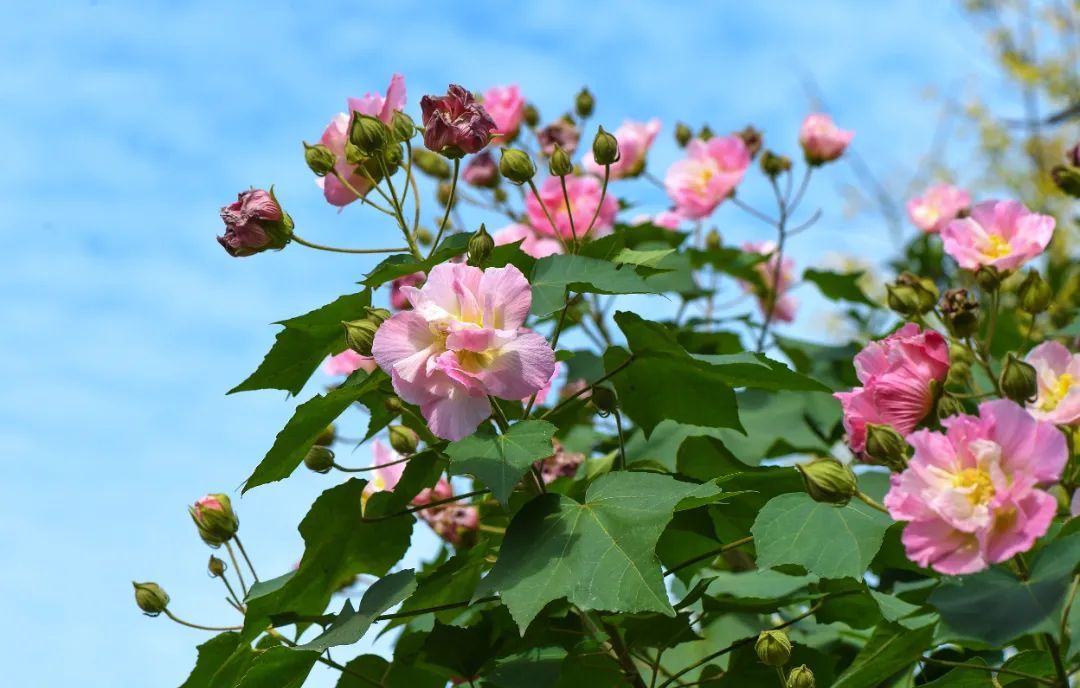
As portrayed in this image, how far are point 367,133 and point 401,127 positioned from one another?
6cm

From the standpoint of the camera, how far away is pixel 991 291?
72.9 inches

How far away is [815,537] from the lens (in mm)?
1274

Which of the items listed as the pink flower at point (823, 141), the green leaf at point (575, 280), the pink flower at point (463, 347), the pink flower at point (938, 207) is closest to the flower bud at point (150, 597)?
the pink flower at point (463, 347)

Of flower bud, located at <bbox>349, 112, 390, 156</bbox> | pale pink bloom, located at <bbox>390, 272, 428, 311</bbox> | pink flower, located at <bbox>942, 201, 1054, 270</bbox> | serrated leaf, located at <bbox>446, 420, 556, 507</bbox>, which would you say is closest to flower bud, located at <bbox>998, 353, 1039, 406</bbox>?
serrated leaf, located at <bbox>446, 420, 556, 507</bbox>

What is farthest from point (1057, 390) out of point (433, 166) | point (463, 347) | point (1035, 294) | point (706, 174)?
point (433, 166)

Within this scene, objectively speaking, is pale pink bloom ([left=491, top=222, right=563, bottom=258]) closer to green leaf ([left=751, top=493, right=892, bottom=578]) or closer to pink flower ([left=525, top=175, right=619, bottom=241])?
pink flower ([left=525, top=175, right=619, bottom=241])

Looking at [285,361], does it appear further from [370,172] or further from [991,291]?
[991,291]

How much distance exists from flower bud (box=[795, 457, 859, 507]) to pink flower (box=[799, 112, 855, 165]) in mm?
1948

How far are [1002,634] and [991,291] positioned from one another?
2.98 ft

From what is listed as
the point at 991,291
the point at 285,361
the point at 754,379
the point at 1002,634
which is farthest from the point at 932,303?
the point at 285,361

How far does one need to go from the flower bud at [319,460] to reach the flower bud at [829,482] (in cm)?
70

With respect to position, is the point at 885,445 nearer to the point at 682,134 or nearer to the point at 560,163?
the point at 560,163

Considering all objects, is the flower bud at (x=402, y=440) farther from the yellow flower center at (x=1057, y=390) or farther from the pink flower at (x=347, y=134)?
the yellow flower center at (x=1057, y=390)

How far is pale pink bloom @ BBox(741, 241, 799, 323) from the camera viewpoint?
11.0 feet
